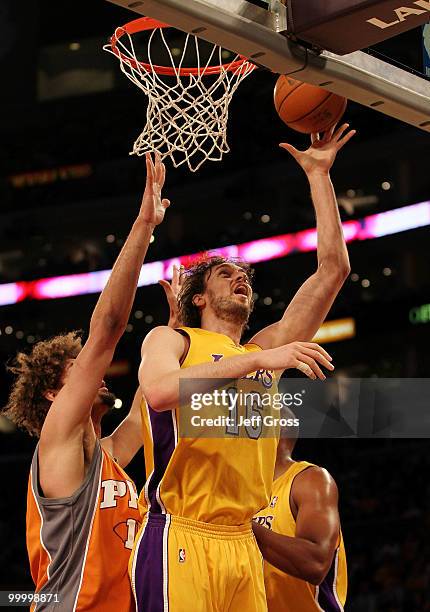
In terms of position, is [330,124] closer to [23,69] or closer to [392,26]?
[392,26]

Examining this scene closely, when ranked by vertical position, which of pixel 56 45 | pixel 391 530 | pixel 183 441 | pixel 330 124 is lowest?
pixel 391 530

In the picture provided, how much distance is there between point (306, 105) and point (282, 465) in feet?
5.19

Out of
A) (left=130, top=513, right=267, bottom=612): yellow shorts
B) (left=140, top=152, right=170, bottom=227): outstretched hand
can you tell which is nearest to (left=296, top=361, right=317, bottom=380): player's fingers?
(left=130, top=513, right=267, bottom=612): yellow shorts

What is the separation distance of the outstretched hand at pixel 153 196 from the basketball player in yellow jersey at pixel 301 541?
1244mm

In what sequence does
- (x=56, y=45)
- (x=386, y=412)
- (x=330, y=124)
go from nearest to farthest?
(x=330, y=124)
(x=386, y=412)
(x=56, y=45)

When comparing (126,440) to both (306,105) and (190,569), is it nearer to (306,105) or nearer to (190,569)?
(190,569)

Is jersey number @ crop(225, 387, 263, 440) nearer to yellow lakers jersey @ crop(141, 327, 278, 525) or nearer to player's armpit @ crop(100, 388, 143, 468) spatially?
yellow lakers jersey @ crop(141, 327, 278, 525)

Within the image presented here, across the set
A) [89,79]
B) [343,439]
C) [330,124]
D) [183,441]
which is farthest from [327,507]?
[89,79]

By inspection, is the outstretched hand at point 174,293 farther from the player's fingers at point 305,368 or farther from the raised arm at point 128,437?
the player's fingers at point 305,368

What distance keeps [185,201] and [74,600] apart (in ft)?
42.7

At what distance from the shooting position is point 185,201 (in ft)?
52.6

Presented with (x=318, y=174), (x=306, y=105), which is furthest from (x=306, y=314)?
(x=306, y=105)

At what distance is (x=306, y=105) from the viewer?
142 inches

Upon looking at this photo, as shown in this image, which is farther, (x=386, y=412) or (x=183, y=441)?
(x=386, y=412)
